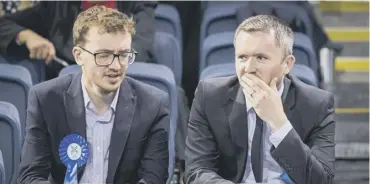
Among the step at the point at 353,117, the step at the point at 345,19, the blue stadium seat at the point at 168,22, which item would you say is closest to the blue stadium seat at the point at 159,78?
the blue stadium seat at the point at 168,22

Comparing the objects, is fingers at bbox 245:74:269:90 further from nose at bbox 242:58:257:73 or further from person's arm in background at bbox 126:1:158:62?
person's arm in background at bbox 126:1:158:62

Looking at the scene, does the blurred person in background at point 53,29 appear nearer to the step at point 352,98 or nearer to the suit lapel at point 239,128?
the suit lapel at point 239,128

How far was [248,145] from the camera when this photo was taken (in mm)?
2463

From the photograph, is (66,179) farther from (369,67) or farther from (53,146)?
(369,67)

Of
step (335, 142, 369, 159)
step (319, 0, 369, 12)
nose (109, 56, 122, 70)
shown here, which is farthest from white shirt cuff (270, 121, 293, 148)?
step (319, 0, 369, 12)

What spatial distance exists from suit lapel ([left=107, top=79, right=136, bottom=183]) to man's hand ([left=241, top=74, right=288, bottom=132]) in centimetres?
35

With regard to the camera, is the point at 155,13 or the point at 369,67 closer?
the point at 155,13

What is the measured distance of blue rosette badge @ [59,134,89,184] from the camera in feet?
8.07

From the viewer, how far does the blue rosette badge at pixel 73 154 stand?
246 cm

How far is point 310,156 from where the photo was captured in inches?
92.1

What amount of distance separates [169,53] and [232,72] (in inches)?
17.9

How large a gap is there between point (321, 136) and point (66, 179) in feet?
2.26

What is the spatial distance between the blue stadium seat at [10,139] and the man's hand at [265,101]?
686mm

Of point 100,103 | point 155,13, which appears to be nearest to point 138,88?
point 100,103
